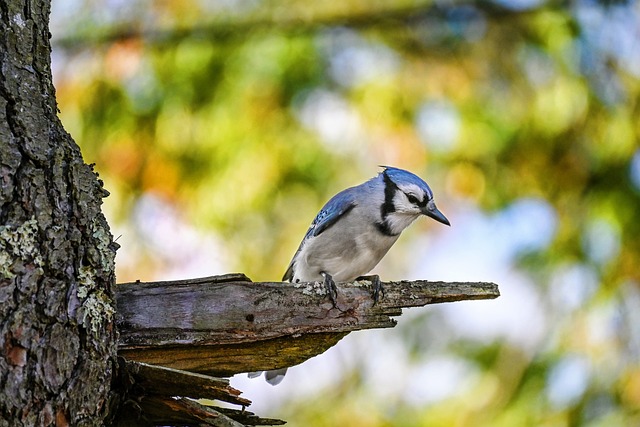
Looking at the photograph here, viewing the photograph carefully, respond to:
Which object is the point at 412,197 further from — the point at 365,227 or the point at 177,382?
the point at 177,382

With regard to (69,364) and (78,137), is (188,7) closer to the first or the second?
(78,137)

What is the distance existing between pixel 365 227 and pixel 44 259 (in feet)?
7.02

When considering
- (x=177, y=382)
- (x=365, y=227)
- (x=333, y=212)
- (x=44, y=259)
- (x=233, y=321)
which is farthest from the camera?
(x=333, y=212)

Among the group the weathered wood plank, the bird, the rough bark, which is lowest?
the weathered wood plank

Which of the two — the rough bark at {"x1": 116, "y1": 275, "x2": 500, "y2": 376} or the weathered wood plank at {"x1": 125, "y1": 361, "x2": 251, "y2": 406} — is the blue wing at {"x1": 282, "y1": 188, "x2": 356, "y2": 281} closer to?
the rough bark at {"x1": 116, "y1": 275, "x2": 500, "y2": 376}

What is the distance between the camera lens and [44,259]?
1625 millimetres

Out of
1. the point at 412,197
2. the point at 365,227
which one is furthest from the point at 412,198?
the point at 365,227

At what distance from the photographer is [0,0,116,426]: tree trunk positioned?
155 cm

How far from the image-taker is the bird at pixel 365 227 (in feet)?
11.9

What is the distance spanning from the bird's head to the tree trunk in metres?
2.04

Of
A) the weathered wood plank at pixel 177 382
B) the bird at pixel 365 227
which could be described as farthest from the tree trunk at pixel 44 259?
the bird at pixel 365 227

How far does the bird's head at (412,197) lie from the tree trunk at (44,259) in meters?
2.04

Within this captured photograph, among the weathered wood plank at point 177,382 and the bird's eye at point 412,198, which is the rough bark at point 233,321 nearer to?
the weathered wood plank at point 177,382

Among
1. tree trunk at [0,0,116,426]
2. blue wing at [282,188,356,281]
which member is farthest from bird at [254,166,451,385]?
tree trunk at [0,0,116,426]
